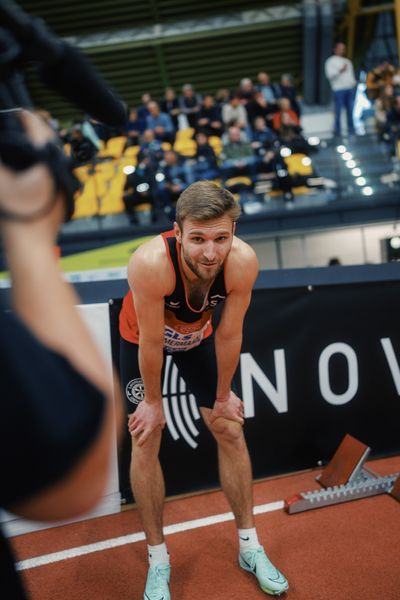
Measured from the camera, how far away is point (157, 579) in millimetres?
2248

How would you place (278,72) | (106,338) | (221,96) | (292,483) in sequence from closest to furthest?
(106,338), (292,483), (221,96), (278,72)

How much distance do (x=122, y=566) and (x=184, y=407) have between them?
3.22 feet

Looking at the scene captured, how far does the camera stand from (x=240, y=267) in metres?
2.29

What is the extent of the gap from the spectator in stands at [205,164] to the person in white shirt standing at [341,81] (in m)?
2.85

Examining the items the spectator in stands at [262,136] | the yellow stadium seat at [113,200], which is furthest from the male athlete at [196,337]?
the spectator in stands at [262,136]

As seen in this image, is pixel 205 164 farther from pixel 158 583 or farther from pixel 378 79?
pixel 158 583

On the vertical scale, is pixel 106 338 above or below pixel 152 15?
below

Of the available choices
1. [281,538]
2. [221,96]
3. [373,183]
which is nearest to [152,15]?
[221,96]

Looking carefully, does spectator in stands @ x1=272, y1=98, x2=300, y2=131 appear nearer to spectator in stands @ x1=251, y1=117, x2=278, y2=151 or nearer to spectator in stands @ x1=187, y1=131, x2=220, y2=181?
spectator in stands @ x1=251, y1=117, x2=278, y2=151

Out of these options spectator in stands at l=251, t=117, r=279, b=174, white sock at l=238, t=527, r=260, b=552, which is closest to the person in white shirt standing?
spectator in stands at l=251, t=117, r=279, b=174

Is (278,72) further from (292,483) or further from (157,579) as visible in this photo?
(157,579)

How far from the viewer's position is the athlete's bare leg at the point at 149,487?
2.35 metres

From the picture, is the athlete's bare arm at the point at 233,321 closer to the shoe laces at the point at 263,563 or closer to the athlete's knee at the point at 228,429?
the athlete's knee at the point at 228,429

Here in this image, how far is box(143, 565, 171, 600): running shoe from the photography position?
2.20 meters
